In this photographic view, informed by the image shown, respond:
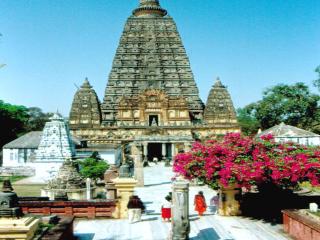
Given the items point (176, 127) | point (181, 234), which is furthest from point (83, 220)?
point (176, 127)

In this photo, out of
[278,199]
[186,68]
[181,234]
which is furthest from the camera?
[186,68]

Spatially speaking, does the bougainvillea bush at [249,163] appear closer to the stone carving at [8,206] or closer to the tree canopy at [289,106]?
the stone carving at [8,206]

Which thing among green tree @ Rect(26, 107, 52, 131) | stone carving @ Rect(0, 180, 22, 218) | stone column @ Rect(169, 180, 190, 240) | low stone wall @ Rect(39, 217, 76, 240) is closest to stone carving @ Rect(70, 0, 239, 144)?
green tree @ Rect(26, 107, 52, 131)

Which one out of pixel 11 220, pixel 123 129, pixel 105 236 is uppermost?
pixel 123 129

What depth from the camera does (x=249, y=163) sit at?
52.5 feet

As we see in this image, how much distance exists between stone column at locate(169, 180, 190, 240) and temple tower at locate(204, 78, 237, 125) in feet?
150

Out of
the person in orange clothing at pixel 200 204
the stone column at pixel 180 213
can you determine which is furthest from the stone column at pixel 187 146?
the stone column at pixel 180 213

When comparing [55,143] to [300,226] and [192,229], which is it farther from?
[300,226]

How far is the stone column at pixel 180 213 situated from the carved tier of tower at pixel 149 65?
45253mm

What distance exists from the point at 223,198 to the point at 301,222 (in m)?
4.73

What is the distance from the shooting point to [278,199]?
17.9 m

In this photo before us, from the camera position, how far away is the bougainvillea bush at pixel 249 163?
15.5m

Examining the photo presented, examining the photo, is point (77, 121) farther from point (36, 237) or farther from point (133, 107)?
point (36, 237)

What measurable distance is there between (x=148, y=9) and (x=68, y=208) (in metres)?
51.6
